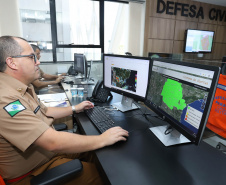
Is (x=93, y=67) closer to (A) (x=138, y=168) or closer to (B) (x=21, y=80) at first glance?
(B) (x=21, y=80)

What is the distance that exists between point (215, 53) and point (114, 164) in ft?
21.0

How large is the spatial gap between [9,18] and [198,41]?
5.13m

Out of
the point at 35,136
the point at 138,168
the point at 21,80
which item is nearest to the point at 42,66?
the point at 21,80

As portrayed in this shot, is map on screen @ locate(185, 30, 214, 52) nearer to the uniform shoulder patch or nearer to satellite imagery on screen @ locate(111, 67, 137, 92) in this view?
satellite imagery on screen @ locate(111, 67, 137, 92)

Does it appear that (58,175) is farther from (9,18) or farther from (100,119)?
(9,18)

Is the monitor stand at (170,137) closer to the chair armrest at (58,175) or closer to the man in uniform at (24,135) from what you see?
the man in uniform at (24,135)

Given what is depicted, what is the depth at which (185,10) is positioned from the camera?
488cm

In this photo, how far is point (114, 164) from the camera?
29.7 inches

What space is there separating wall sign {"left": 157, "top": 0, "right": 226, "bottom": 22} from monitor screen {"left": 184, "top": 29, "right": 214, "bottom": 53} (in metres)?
0.50

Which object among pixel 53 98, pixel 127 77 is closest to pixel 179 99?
pixel 127 77

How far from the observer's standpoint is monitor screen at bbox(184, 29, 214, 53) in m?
5.06

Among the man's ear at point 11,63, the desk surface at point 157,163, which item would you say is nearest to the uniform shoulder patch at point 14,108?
the man's ear at point 11,63

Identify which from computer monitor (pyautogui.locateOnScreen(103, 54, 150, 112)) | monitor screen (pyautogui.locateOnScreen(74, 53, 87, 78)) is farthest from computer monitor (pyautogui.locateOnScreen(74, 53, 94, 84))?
computer monitor (pyautogui.locateOnScreen(103, 54, 150, 112))

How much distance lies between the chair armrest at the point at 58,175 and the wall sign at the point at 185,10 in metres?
4.77
